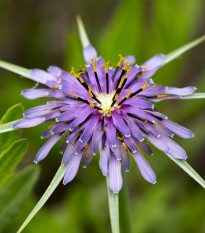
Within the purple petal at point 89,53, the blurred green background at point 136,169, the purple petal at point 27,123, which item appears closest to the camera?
the purple petal at point 27,123

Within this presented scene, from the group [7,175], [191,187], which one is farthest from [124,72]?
[191,187]

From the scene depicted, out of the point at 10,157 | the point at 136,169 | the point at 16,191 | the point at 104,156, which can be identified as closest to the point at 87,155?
the point at 104,156

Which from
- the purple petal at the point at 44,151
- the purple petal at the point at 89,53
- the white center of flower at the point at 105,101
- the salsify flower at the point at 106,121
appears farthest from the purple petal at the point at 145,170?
the purple petal at the point at 89,53

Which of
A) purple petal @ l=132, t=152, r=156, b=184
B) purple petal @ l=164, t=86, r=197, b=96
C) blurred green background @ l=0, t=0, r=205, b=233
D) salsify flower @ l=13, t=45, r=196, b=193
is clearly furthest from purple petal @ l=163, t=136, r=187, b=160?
blurred green background @ l=0, t=0, r=205, b=233

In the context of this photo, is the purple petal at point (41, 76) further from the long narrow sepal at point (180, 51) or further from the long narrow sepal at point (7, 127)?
the long narrow sepal at point (180, 51)

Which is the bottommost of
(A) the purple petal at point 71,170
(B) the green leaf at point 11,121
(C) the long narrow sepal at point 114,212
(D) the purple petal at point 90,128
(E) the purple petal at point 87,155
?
(C) the long narrow sepal at point 114,212

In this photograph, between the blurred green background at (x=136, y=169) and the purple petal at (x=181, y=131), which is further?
the blurred green background at (x=136, y=169)

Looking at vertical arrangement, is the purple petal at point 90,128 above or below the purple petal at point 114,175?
above
